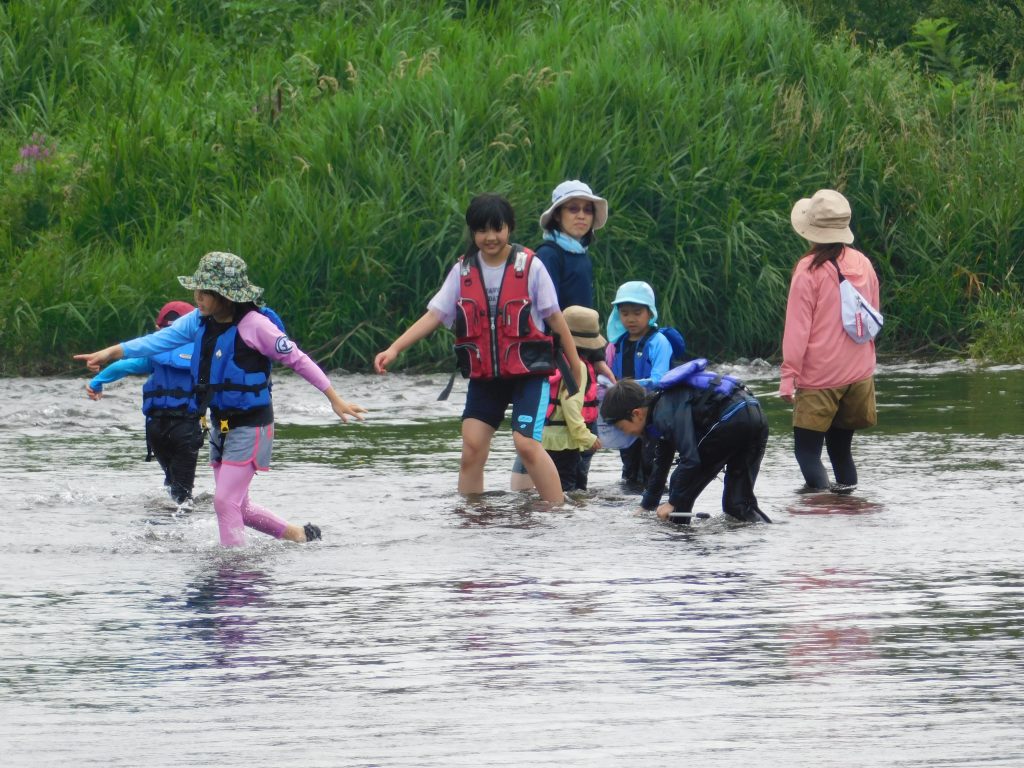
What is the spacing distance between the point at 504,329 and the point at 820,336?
5.98 ft

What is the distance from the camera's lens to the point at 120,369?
9398 mm

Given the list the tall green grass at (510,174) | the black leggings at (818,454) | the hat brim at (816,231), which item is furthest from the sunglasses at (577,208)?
the tall green grass at (510,174)

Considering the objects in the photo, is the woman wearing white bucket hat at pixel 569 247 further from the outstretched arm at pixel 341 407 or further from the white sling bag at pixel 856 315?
the outstretched arm at pixel 341 407

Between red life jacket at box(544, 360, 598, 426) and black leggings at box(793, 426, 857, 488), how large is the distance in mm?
1056

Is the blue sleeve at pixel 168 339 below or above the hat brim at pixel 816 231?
below

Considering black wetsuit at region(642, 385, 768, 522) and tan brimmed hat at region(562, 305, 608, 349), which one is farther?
tan brimmed hat at region(562, 305, 608, 349)

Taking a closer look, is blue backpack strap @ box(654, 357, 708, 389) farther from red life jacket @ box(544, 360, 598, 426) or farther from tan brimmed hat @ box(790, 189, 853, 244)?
tan brimmed hat @ box(790, 189, 853, 244)

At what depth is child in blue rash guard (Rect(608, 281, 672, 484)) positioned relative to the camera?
32.3ft

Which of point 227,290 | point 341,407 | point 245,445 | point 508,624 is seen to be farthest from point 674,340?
point 508,624

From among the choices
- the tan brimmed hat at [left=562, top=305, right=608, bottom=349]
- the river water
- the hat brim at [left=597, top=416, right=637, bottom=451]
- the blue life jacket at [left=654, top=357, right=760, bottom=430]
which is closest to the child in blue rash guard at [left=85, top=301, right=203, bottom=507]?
the river water

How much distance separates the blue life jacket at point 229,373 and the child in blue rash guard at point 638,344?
7.42ft

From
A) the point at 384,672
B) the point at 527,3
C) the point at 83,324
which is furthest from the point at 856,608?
the point at 527,3

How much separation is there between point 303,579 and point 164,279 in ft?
28.7

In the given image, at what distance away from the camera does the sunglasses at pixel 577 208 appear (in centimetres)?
994
